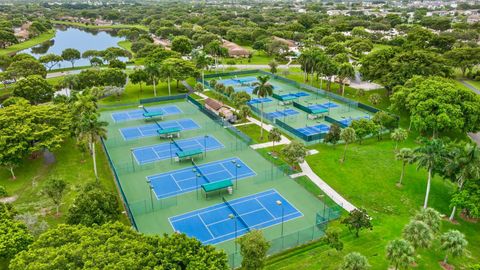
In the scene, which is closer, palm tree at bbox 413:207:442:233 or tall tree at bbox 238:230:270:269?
tall tree at bbox 238:230:270:269

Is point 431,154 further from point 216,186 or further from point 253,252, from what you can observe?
point 216,186

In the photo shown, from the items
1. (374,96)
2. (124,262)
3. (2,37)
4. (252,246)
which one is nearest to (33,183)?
(124,262)

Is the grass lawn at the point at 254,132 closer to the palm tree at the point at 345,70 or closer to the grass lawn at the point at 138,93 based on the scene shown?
the palm tree at the point at 345,70

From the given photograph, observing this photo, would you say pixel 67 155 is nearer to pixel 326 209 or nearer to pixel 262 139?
pixel 262 139

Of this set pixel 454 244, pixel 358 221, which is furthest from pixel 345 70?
pixel 454 244

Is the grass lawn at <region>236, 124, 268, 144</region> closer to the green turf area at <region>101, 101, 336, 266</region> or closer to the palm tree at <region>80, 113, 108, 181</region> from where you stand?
the green turf area at <region>101, 101, 336, 266</region>

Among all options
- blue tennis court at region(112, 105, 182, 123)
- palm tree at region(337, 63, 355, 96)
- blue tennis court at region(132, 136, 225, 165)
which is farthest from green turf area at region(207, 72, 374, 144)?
blue tennis court at region(112, 105, 182, 123)

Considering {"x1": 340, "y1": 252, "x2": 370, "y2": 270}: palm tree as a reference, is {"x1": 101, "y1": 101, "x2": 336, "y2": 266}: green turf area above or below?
below

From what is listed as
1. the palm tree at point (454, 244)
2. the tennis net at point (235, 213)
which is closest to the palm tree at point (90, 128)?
the tennis net at point (235, 213)
